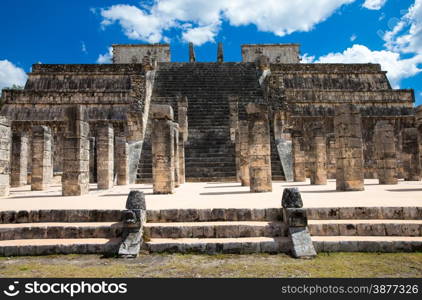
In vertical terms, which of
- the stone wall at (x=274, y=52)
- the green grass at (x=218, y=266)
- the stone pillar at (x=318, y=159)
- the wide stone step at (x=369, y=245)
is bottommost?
the green grass at (x=218, y=266)

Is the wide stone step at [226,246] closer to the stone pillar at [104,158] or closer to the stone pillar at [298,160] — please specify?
the stone pillar at [104,158]

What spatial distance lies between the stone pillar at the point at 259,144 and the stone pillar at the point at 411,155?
9035 mm

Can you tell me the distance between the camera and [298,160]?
15.7 metres

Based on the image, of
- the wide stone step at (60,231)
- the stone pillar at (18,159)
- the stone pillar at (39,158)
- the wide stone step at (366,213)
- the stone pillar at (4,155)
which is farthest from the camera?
the stone pillar at (18,159)

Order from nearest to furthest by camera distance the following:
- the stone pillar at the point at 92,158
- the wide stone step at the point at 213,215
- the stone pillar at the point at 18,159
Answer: the wide stone step at the point at 213,215
the stone pillar at the point at 18,159
the stone pillar at the point at 92,158

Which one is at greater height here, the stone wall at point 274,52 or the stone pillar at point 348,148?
the stone wall at point 274,52

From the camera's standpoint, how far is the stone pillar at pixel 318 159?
1366 cm

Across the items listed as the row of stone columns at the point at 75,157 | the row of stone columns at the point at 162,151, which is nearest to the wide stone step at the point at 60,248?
the row of stone columns at the point at 162,151

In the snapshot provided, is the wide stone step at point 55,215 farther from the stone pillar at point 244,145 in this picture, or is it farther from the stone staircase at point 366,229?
the stone pillar at point 244,145

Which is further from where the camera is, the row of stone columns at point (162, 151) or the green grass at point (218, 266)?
the row of stone columns at point (162, 151)

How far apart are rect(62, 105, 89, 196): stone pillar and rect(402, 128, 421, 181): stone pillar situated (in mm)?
14579

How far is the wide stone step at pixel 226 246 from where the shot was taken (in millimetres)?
5164

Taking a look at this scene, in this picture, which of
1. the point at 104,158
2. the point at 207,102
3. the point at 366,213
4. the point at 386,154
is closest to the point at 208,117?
the point at 207,102

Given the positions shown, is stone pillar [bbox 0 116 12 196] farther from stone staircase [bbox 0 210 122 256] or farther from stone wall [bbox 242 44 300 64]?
stone wall [bbox 242 44 300 64]
